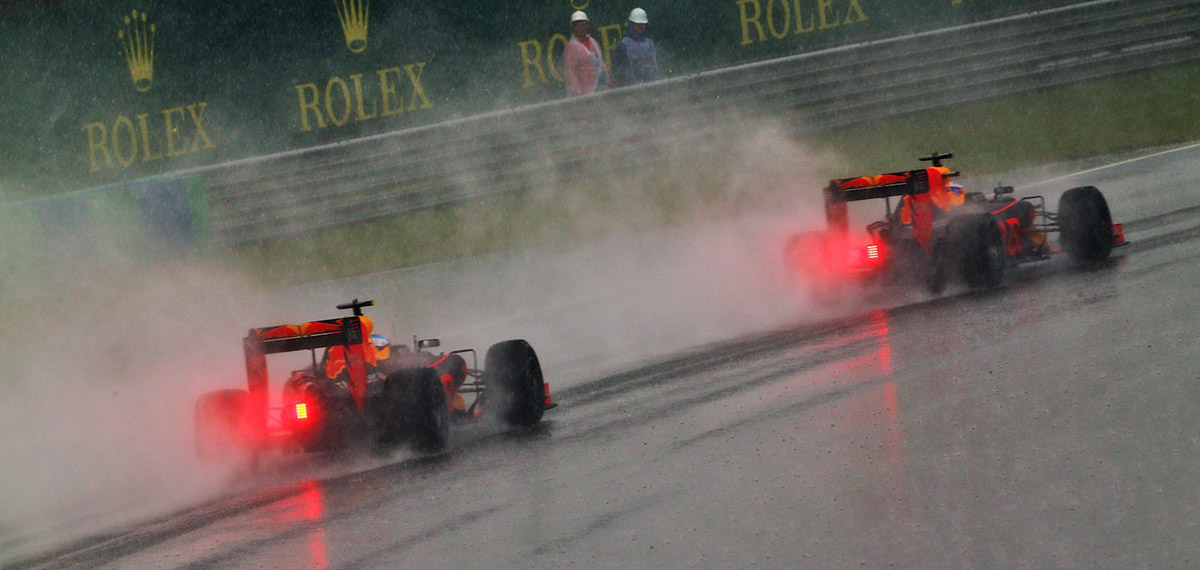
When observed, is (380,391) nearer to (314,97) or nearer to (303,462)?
(303,462)

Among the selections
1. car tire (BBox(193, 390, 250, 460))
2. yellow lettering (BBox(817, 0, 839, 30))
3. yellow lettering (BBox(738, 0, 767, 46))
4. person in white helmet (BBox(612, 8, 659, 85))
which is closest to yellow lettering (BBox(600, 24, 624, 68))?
person in white helmet (BBox(612, 8, 659, 85))

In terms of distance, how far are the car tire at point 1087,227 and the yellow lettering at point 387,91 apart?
1027 cm

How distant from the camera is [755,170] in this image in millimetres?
18703

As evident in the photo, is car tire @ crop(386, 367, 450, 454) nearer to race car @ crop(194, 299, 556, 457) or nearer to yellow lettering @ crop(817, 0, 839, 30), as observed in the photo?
race car @ crop(194, 299, 556, 457)

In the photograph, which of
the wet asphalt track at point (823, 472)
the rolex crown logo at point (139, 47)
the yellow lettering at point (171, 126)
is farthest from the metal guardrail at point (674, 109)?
the wet asphalt track at point (823, 472)

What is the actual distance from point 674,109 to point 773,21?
2324 mm

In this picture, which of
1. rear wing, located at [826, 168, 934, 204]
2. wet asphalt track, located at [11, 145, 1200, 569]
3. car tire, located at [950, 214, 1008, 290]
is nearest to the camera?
wet asphalt track, located at [11, 145, 1200, 569]

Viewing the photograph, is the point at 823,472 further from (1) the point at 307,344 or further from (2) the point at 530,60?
(2) the point at 530,60

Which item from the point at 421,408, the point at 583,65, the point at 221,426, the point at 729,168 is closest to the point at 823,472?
the point at 421,408

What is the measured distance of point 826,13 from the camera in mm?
20250

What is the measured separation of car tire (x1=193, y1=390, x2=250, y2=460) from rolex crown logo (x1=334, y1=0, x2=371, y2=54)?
11.9 meters

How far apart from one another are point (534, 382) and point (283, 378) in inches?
173

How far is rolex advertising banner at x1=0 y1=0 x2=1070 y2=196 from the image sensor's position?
20328mm

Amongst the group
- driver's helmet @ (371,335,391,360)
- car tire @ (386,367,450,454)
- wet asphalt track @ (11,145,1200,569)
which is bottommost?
wet asphalt track @ (11,145,1200,569)
